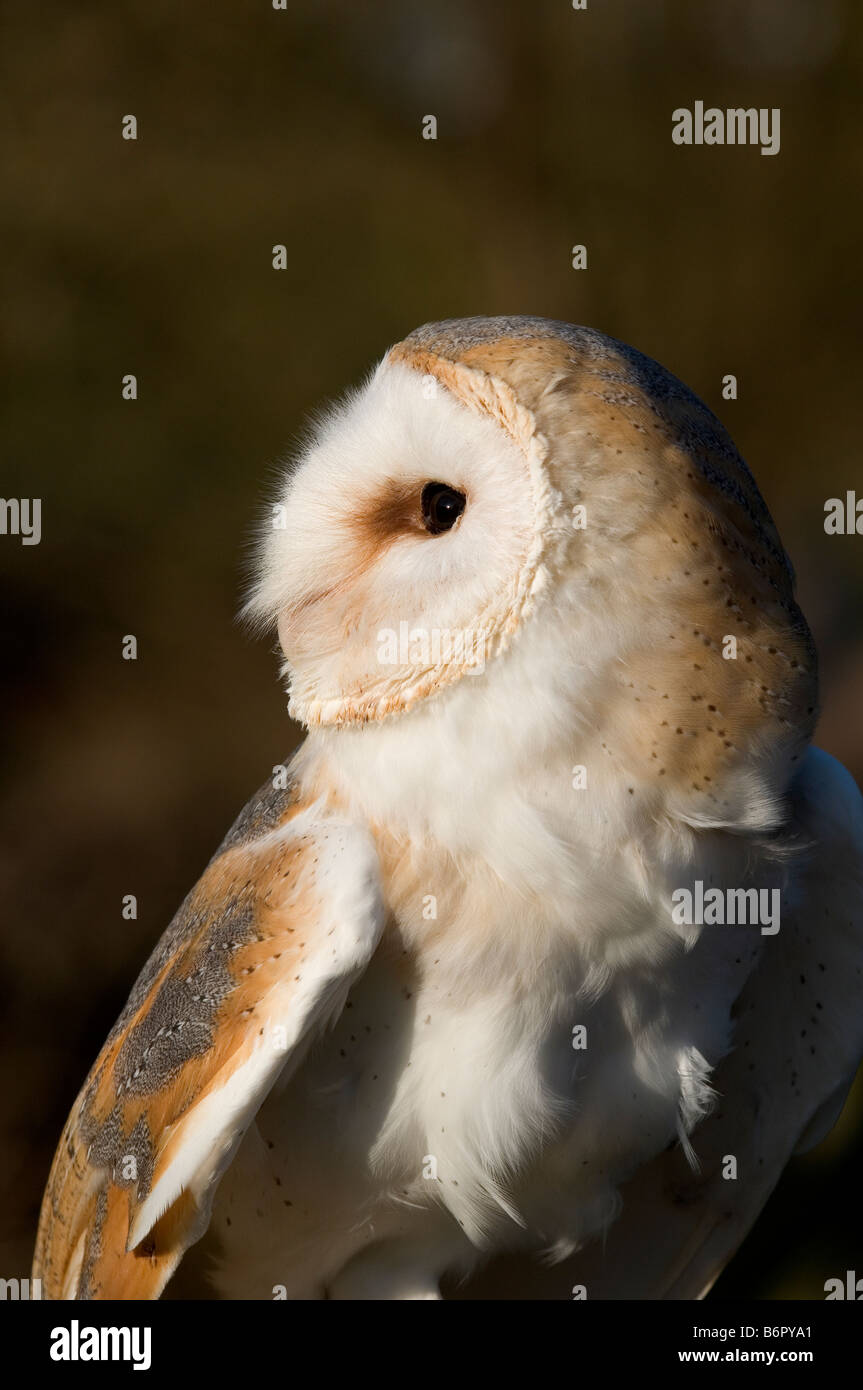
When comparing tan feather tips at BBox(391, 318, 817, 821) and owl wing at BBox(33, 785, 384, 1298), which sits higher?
tan feather tips at BBox(391, 318, 817, 821)

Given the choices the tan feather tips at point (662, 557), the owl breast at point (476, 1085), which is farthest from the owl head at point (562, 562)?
the owl breast at point (476, 1085)

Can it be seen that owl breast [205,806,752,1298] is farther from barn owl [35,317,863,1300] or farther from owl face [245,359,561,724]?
owl face [245,359,561,724]

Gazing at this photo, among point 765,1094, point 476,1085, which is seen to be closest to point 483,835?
point 476,1085

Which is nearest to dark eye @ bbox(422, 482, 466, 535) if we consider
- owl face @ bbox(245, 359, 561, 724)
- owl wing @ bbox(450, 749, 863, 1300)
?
owl face @ bbox(245, 359, 561, 724)

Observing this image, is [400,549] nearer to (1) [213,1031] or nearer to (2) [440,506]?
(2) [440,506]

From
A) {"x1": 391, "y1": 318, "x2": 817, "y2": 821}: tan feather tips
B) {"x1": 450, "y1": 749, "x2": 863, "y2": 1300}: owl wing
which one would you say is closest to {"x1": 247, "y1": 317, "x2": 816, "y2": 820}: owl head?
{"x1": 391, "y1": 318, "x2": 817, "y2": 821}: tan feather tips

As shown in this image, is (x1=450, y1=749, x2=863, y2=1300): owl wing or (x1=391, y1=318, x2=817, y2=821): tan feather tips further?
(x1=450, y1=749, x2=863, y2=1300): owl wing
